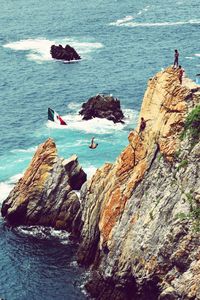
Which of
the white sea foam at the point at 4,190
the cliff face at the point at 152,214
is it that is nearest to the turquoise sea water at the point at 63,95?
the white sea foam at the point at 4,190

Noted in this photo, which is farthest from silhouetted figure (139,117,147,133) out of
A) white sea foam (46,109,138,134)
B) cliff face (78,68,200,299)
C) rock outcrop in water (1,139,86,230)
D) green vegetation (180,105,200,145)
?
white sea foam (46,109,138,134)

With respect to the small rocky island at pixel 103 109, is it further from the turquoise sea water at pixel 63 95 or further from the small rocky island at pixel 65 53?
the small rocky island at pixel 65 53

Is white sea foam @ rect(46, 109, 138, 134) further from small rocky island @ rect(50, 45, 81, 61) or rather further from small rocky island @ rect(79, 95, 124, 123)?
small rocky island @ rect(50, 45, 81, 61)

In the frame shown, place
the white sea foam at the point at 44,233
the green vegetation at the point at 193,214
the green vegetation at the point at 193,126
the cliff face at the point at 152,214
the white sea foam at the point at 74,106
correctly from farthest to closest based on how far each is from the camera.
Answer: the white sea foam at the point at 74,106 < the white sea foam at the point at 44,233 < the green vegetation at the point at 193,126 < the cliff face at the point at 152,214 < the green vegetation at the point at 193,214

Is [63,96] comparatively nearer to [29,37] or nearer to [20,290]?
[29,37]

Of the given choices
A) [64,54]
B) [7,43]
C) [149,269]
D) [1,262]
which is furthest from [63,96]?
[149,269]
